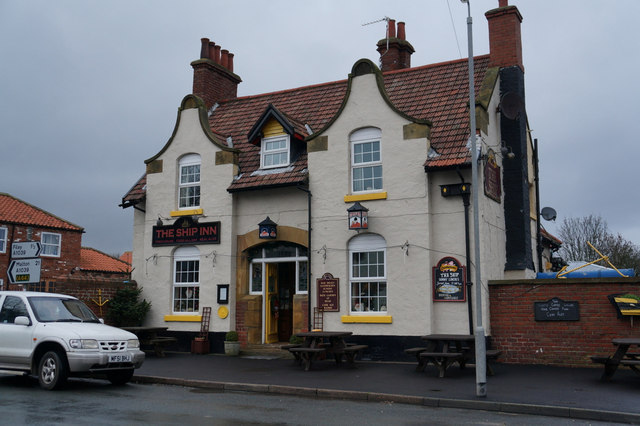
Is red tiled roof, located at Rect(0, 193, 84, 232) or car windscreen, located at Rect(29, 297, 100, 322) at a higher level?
red tiled roof, located at Rect(0, 193, 84, 232)

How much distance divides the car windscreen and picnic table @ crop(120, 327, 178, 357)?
4.82m

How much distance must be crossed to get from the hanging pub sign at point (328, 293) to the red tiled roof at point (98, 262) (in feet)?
88.7

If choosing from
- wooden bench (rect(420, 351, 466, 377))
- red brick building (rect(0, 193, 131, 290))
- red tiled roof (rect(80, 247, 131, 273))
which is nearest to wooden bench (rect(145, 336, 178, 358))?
wooden bench (rect(420, 351, 466, 377))

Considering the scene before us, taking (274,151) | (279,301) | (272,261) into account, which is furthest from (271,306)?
(274,151)

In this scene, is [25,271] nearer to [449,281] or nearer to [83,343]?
[83,343]

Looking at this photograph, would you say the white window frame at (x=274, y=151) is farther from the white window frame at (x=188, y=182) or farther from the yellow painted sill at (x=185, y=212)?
the yellow painted sill at (x=185, y=212)

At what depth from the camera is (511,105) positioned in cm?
1748

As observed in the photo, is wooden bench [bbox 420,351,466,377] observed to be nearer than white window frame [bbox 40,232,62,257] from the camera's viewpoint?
Yes

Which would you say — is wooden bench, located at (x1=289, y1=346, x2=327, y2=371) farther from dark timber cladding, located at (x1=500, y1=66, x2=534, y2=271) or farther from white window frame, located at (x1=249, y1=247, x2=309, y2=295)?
dark timber cladding, located at (x1=500, y1=66, x2=534, y2=271)

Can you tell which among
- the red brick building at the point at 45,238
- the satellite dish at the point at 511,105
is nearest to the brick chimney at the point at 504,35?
the satellite dish at the point at 511,105

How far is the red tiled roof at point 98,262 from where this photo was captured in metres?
Result: 41.5

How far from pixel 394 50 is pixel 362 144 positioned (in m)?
6.61

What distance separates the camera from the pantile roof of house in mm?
16531

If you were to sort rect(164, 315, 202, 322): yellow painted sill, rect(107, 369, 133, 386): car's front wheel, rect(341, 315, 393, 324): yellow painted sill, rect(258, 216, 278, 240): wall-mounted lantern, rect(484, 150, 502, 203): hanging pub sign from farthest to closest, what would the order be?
1. rect(164, 315, 202, 322): yellow painted sill
2. rect(258, 216, 278, 240): wall-mounted lantern
3. rect(484, 150, 502, 203): hanging pub sign
4. rect(341, 315, 393, 324): yellow painted sill
5. rect(107, 369, 133, 386): car's front wheel
